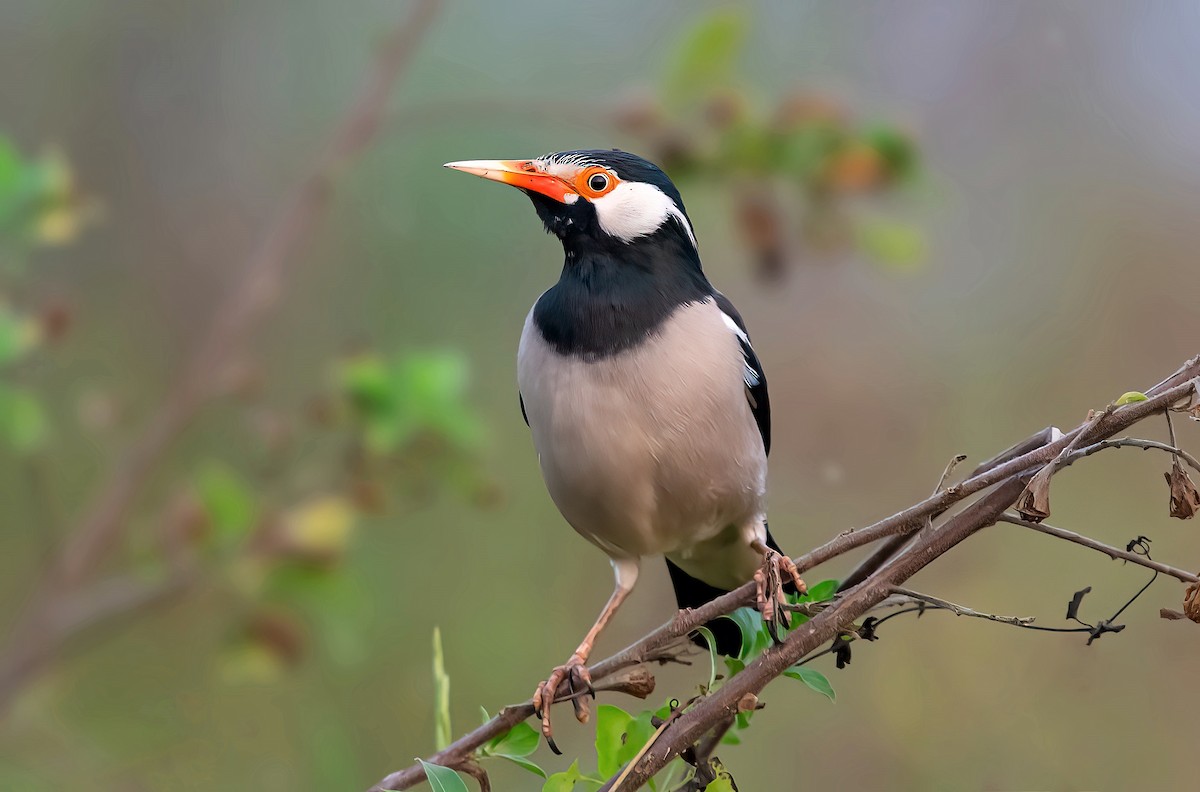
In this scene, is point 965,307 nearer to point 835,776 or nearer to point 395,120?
point 835,776

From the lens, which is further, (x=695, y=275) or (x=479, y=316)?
(x=479, y=316)

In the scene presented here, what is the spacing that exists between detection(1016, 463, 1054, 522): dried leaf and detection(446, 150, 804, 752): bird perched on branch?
0.47 meters

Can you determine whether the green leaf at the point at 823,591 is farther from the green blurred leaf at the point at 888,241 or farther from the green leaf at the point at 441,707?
the green blurred leaf at the point at 888,241

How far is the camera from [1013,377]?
2.44 metres

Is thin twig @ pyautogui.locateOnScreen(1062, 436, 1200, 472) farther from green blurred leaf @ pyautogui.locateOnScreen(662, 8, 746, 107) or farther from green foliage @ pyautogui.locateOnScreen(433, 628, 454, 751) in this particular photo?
green blurred leaf @ pyautogui.locateOnScreen(662, 8, 746, 107)

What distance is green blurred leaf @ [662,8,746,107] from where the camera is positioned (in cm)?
160

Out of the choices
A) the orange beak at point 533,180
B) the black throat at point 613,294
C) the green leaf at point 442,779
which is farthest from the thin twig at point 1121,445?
the orange beak at point 533,180

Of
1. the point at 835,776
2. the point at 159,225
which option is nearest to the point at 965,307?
the point at 835,776

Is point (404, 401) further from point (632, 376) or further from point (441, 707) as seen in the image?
point (441, 707)

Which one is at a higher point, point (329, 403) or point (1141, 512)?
point (329, 403)

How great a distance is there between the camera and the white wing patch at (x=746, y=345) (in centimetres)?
117

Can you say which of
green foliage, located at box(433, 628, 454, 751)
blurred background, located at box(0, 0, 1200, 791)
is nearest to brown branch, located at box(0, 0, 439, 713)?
blurred background, located at box(0, 0, 1200, 791)

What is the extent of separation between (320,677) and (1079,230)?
1.93 metres

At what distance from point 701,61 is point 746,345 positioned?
60 cm
